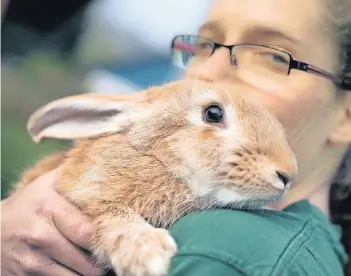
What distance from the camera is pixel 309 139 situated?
1.12 metres

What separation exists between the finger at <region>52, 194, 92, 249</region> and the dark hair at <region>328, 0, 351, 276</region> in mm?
543

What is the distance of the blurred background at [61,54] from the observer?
4.67 feet

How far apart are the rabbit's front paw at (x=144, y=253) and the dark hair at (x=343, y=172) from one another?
0.52 m

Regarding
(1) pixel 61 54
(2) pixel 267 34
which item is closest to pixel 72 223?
(2) pixel 267 34

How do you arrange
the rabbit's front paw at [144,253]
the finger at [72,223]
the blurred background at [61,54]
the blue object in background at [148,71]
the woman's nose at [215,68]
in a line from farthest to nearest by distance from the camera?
the blurred background at [61,54], the blue object in background at [148,71], the woman's nose at [215,68], the finger at [72,223], the rabbit's front paw at [144,253]

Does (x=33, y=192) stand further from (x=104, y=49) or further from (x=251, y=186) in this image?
(x=104, y=49)

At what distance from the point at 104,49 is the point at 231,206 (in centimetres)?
76

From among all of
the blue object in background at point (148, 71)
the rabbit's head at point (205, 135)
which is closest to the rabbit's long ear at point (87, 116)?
the rabbit's head at point (205, 135)

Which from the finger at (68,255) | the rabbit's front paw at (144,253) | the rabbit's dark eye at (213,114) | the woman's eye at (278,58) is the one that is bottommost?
the finger at (68,255)

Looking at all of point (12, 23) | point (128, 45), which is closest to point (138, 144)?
point (128, 45)

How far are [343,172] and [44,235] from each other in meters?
0.63

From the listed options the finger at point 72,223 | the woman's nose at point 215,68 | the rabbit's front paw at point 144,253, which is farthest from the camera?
the woman's nose at point 215,68

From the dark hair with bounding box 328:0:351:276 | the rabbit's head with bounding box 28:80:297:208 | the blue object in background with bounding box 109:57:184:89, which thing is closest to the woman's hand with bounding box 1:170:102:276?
the rabbit's head with bounding box 28:80:297:208

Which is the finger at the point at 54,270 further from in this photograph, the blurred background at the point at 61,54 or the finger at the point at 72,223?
the blurred background at the point at 61,54
